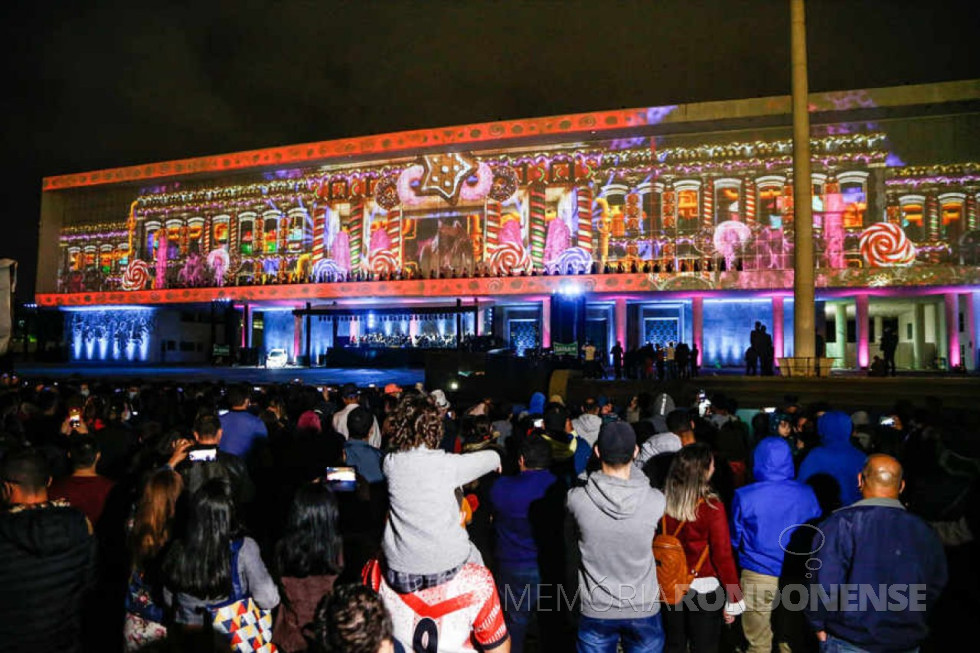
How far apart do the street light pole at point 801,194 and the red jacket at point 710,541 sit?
1670cm

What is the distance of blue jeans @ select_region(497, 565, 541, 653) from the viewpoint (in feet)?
13.1

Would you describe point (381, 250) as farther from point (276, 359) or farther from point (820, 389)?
point (820, 389)

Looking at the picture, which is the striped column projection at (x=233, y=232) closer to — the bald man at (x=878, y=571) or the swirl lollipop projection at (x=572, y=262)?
the swirl lollipop projection at (x=572, y=262)

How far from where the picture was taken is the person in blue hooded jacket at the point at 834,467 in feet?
16.2

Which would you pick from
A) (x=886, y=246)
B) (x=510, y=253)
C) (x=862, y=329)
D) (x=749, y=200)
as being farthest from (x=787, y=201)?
(x=510, y=253)

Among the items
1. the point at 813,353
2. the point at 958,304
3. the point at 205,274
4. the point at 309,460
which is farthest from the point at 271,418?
the point at 205,274

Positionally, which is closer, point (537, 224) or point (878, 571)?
point (878, 571)

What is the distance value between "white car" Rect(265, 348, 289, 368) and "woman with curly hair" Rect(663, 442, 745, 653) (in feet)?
103

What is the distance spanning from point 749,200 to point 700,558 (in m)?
26.9

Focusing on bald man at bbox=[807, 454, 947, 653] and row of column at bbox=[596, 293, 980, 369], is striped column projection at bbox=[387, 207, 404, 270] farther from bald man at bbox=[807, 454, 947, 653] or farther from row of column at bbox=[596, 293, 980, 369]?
bald man at bbox=[807, 454, 947, 653]

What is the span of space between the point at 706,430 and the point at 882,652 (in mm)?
4401

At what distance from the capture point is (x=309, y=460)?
5984mm

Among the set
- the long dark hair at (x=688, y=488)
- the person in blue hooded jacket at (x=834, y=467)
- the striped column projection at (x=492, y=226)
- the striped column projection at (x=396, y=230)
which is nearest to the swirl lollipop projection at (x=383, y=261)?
the striped column projection at (x=396, y=230)

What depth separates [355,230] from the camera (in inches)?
1313
